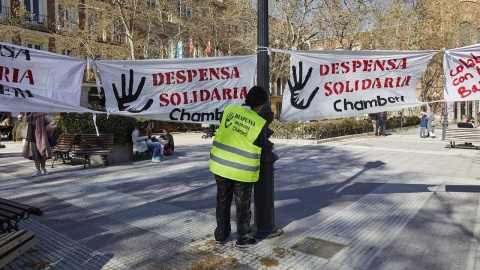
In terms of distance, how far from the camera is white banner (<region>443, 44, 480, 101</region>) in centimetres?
470

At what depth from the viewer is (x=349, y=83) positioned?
189 inches

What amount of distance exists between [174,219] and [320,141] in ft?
39.1

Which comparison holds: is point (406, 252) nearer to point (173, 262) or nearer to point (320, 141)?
point (173, 262)

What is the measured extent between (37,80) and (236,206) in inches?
104

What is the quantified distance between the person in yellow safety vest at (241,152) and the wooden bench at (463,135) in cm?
1190

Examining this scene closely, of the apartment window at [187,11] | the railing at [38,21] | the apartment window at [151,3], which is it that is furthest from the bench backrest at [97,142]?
the railing at [38,21]

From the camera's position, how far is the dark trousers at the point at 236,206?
394cm

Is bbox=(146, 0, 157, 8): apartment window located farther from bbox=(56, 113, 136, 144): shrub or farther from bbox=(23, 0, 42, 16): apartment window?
bbox=(56, 113, 136, 144): shrub

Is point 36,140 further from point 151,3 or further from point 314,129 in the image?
point 151,3

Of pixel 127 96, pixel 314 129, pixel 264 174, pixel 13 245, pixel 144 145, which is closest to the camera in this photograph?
pixel 13 245

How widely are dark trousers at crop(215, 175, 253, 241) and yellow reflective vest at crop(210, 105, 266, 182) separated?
0.54ft

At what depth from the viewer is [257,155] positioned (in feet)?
12.5

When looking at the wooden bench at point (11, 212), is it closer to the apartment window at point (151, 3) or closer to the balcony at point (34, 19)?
the apartment window at point (151, 3)

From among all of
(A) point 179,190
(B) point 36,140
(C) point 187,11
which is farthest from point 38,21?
(A) point 179,190
